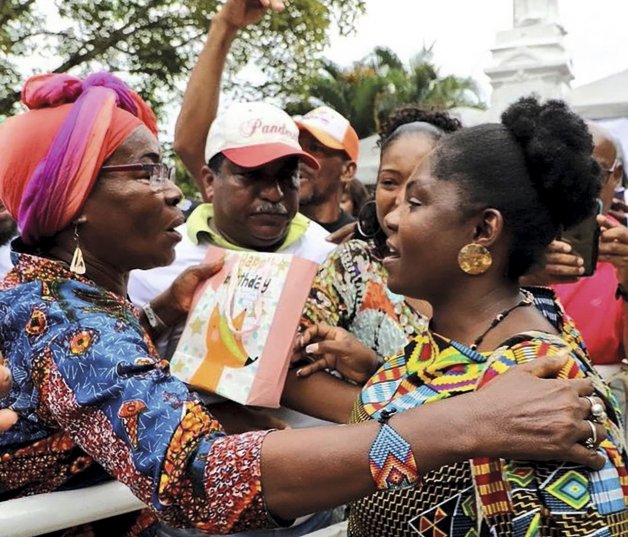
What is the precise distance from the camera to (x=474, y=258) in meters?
1.89

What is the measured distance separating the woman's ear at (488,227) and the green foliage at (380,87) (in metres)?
22.0

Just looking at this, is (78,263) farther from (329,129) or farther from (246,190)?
(329,129)

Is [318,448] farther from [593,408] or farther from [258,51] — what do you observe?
[258,51]

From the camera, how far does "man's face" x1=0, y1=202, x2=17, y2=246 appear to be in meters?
4.15

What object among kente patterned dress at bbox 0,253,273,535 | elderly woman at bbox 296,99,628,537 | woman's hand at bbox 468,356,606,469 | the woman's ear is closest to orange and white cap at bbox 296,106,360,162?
elderly woman at bbox 296,99,628,537

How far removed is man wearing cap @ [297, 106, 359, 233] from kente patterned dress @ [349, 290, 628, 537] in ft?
7.66

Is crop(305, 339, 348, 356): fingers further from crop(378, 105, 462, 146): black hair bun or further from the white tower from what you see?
the white tower

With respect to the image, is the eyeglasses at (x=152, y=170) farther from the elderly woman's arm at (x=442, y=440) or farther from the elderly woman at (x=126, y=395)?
the elderly woman's arm at (x=442, y=440)

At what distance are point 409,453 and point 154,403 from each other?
46cm

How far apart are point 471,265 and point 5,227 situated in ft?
9.86

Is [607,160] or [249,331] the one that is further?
[607,160]

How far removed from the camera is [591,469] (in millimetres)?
1551

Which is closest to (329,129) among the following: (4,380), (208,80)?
(208,80)

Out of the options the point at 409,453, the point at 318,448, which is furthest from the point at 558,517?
the point at 318,448
